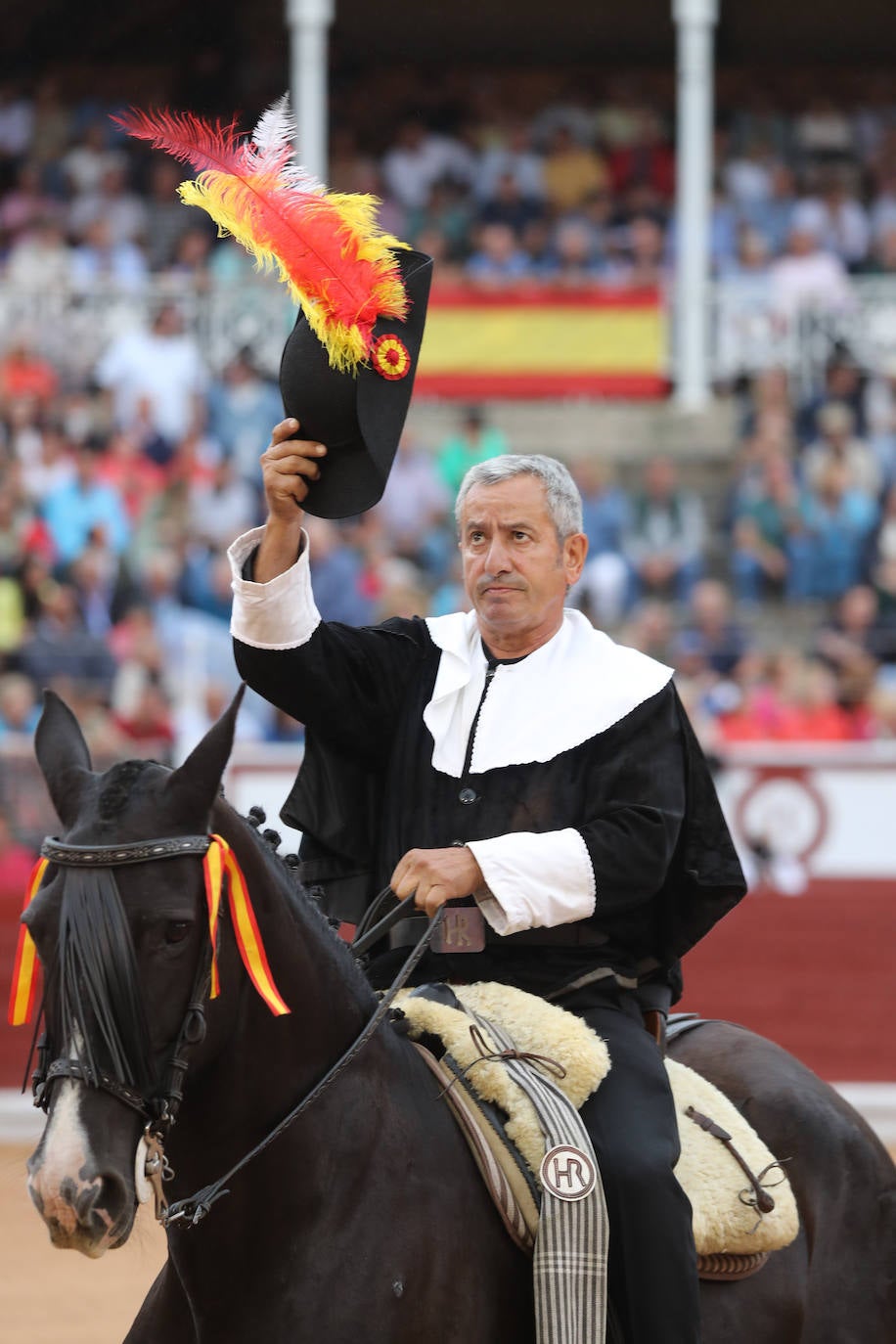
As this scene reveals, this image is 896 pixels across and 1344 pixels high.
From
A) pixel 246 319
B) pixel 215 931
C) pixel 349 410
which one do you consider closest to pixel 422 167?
pixel 246 319

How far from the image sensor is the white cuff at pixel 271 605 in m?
3.51

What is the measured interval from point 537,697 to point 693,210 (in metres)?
14.0

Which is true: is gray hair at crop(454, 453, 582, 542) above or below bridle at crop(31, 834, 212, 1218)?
above

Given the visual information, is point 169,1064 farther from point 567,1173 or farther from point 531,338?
point 531,338

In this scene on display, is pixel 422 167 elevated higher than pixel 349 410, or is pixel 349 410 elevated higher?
pixel 422 167

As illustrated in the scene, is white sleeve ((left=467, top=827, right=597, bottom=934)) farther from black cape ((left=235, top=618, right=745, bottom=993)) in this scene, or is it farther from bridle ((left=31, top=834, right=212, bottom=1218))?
bridle ((left=31, top=834, right=212, bottom=1218))

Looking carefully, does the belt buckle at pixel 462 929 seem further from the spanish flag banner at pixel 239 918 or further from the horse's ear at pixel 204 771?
the horse's ear at pixel 204 771

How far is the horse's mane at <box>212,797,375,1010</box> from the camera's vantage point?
9.92ft

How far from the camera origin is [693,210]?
669 inches

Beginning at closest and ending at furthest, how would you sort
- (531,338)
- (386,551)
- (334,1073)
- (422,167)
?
(334,1073), (386,551), (531,338), (422,167)

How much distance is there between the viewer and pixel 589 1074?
341cm

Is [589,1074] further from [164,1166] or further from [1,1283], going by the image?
[1,1283]

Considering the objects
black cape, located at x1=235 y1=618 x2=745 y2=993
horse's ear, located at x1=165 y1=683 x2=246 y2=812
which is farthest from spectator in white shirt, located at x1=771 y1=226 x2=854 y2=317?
horse's ear, located at x1=165 y1=683 x2=246 y2=812

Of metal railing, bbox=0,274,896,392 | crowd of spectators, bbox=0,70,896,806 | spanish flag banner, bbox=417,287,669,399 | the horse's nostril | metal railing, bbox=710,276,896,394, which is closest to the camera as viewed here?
the horse's nostril
